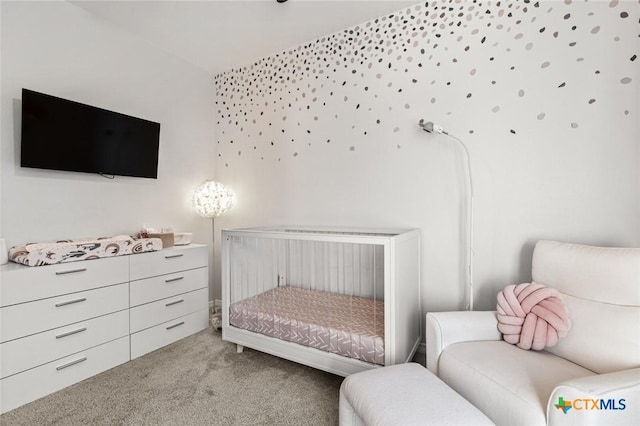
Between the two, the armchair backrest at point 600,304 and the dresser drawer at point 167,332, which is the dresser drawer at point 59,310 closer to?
the dresser drawer at point 167,332

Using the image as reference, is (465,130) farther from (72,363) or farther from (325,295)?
(72,363)

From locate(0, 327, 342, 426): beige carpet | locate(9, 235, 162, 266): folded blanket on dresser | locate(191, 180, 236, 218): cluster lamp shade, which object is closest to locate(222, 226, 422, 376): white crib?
locate(0, 327, 342, 426): beige carpet

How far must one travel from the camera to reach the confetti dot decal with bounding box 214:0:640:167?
5.68 feet

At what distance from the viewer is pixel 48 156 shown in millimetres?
2027

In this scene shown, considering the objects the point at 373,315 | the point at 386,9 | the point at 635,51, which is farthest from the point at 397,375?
the point at 386,9

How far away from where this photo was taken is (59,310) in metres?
1.85

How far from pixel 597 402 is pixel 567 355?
52cm

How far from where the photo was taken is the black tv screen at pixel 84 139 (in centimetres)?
195

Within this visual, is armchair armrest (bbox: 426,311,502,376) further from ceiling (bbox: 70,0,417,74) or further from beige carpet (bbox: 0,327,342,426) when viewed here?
ceiling (bbox: 70,0,417,74)

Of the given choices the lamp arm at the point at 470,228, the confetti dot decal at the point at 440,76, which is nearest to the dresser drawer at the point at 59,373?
the confetti dot decal at the point at 440,76

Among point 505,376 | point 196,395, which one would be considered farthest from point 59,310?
point 505,376

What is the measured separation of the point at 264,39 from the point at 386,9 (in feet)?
3.48

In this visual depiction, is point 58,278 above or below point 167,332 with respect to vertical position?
above

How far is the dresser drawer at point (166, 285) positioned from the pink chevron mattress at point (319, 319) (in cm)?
58
